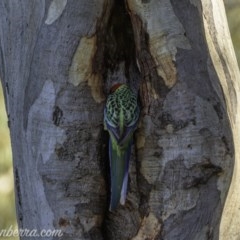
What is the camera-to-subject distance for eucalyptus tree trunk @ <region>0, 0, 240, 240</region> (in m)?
3.21

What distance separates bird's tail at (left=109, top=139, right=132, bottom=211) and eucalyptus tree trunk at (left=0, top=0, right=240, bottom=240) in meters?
0.05

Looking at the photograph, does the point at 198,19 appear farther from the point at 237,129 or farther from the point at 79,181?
the point at 79,181

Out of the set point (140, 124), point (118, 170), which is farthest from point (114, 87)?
point (118, 170)

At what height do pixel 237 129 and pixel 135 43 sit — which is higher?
pixel 135 43

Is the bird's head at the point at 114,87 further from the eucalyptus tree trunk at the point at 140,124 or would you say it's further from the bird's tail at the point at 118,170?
the bird's tail at the point at 118,170

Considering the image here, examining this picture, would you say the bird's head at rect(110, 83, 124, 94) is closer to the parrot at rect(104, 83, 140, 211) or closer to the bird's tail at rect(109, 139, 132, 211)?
the parrot at rect(104, 83, 140, 211)

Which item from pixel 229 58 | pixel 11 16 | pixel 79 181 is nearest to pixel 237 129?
pixel 229 58

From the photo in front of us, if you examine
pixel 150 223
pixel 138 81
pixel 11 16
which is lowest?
pixel 150 223

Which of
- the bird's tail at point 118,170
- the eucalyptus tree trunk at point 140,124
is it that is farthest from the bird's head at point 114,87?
the bird's tail at point 118,170

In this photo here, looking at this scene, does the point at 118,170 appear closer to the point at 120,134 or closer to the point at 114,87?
the point at 120,134

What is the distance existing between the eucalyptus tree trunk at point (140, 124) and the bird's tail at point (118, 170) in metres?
0.05

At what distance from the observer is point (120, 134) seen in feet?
10.6

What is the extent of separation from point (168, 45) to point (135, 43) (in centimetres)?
13

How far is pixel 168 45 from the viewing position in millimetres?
3232
